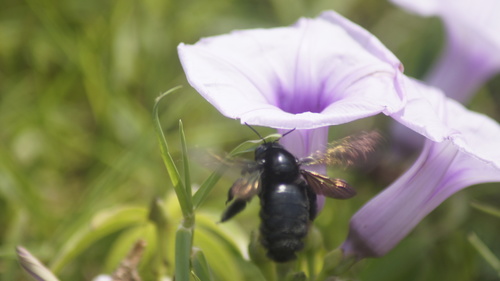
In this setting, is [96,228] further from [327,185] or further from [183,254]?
[327,185]

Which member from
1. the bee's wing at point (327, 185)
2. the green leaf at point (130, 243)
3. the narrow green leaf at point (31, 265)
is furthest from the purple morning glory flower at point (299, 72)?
the green leaf at point (130, 243)

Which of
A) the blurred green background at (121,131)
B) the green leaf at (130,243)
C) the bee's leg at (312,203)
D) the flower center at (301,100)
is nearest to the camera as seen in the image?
the bee's leg at (312,203)

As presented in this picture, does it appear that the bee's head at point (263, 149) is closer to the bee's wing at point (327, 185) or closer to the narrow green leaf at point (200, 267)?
the bee's wing at point (327, 185)

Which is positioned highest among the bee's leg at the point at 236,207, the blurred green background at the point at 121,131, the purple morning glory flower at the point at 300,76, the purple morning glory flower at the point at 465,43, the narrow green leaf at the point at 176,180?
the purple morning glory flower at the point at 300,76

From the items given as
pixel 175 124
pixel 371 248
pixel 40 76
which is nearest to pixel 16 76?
pixel 40 76

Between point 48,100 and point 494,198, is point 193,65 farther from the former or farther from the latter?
point 494,198

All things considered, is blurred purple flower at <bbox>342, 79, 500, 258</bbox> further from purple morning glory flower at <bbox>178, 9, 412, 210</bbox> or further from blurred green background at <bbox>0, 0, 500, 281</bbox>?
blurred green background at <bbox>0, 0, 500, 281</bbox>

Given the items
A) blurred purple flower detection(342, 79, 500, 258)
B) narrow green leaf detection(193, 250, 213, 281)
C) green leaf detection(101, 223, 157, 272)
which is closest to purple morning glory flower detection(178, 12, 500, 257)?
blurred purple flower detection(342, 79, 500, 258)
